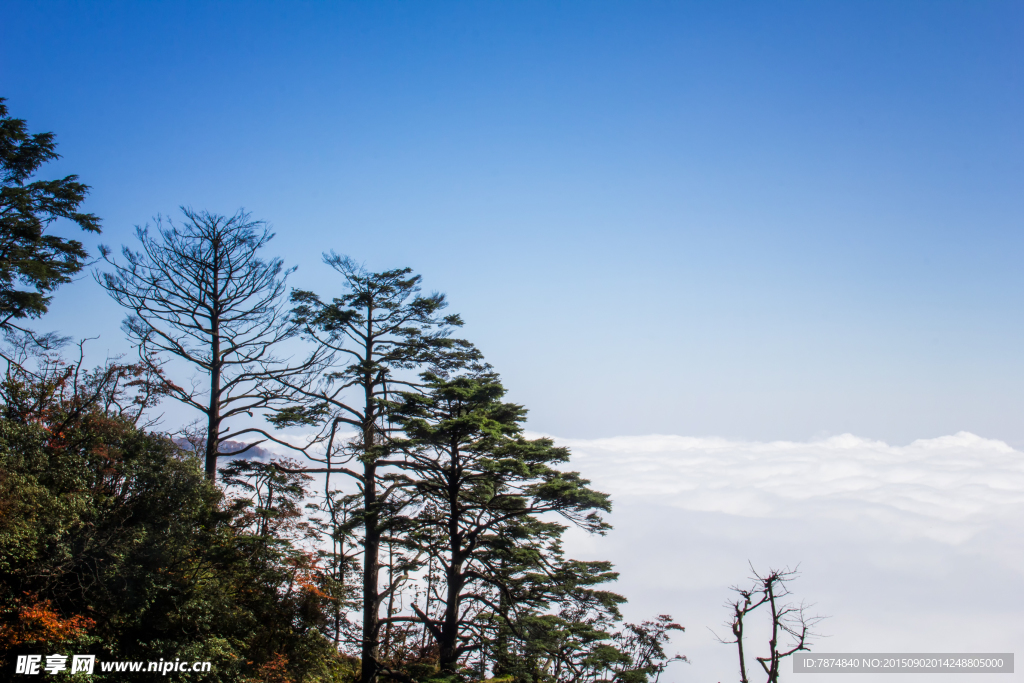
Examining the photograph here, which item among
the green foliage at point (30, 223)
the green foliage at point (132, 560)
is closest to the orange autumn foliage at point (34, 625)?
the green foliage at point (132, 560)

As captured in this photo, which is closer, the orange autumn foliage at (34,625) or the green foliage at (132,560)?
the orange autumn foliage at (34,625)

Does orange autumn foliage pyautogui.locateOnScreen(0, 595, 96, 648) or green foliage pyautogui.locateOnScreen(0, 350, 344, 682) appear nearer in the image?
orange autumn foliage pyautogui.locateOnScreen(0, 595, 96, 648)

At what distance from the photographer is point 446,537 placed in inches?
643

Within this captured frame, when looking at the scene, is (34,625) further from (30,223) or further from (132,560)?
(30,223)

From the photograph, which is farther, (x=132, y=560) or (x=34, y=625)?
(x=132, y=560)

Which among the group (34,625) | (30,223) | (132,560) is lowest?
(34,625)

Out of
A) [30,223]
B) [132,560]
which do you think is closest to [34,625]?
[132,560]

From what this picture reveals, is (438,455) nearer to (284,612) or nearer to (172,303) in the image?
(284,612)

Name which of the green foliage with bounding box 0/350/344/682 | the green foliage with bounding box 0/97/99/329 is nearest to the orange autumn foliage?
the green foliage with bounding box 0/350/344/682

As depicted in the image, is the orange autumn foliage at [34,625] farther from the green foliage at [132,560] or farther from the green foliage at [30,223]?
the green foliage at [30,223]

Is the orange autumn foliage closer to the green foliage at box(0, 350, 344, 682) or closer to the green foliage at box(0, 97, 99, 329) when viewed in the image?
the green foliage at box(0, 350, 344, 682)

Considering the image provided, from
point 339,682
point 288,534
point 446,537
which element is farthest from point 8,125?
point 339,682

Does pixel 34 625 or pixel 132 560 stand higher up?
pixel 132 560

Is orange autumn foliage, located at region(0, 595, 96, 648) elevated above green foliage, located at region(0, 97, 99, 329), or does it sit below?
below
